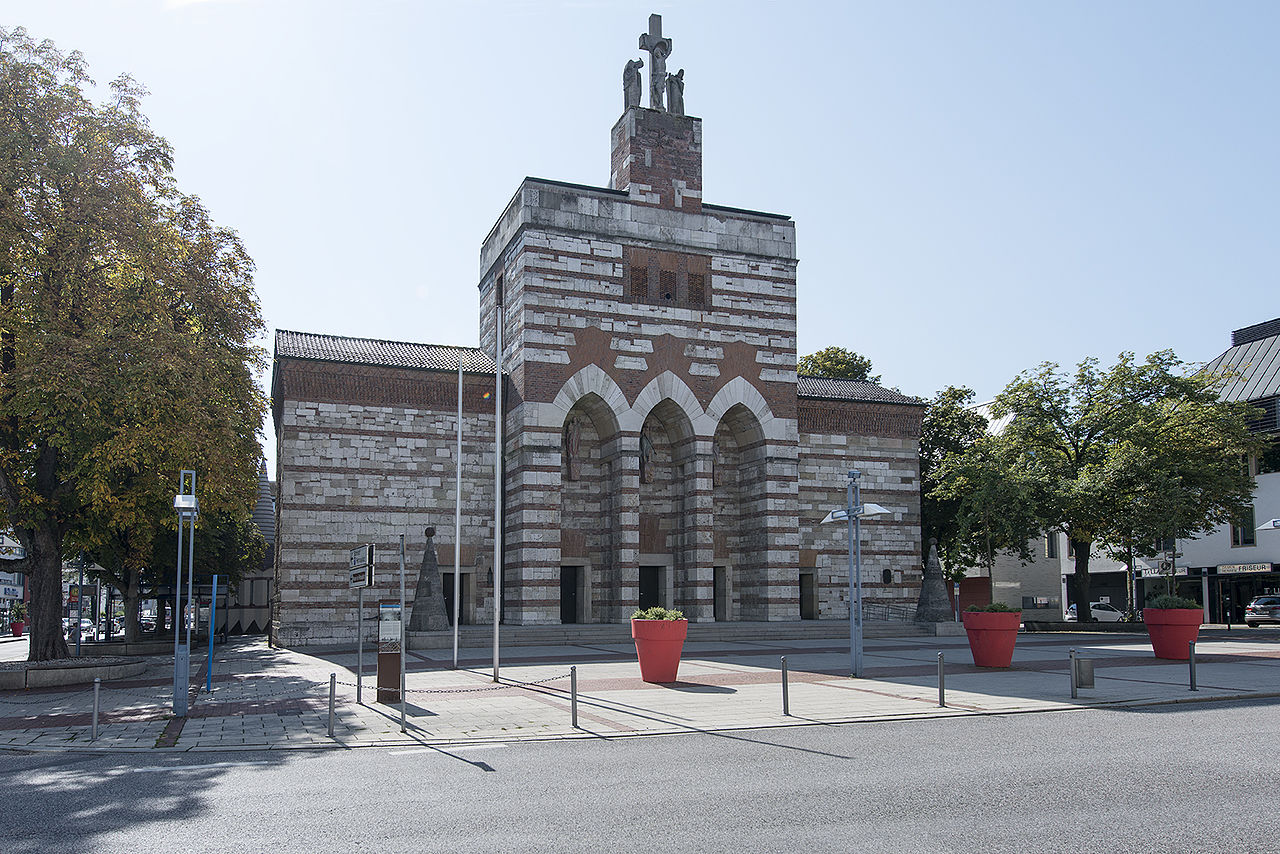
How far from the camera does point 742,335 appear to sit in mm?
36688

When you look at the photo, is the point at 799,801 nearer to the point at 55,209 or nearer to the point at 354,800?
the point at 354,800

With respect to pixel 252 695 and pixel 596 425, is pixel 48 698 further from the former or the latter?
pixel 596 425

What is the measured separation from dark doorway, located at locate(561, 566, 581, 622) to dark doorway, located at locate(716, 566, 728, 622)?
224 inches

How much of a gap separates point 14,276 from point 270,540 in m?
34.9

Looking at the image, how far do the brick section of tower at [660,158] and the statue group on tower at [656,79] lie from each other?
57cm

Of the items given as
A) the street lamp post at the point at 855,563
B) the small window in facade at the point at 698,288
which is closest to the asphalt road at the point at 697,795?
the street lamp post at the point at 855,563

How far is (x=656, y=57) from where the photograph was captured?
36.9 metres

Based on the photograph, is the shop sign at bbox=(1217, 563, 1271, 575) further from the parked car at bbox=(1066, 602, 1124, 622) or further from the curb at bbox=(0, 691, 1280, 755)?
the curb at bbox=(0, 691, 1280, 755)

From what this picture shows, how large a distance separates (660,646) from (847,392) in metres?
25.9

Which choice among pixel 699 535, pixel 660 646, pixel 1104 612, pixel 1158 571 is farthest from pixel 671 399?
pixel 1104 612

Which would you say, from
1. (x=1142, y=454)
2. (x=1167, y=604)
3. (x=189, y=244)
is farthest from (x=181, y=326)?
(x=1142, y=454)

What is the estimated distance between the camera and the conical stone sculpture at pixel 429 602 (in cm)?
2873

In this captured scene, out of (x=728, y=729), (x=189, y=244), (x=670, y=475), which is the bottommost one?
(x=728, y=729)

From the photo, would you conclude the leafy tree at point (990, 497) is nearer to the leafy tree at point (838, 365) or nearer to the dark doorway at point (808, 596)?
the dark doorway at point (808, 596)
